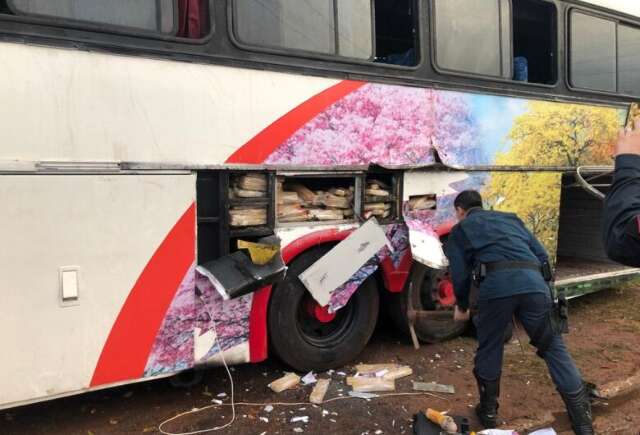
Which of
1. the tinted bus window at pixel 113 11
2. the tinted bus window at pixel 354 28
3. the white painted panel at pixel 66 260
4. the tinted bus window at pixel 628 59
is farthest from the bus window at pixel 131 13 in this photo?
the tinted bus window at pixel 628 59

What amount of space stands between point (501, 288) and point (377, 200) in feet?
3.95

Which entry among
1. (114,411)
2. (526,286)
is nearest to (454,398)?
(526,286)

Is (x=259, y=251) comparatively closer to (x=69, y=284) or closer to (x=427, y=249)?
(x=69, y=284)

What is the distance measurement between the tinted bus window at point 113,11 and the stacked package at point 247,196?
3.30 ft

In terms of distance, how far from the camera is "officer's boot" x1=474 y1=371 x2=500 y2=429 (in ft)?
11.5

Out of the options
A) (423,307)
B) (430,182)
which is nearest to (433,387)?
(423,307)

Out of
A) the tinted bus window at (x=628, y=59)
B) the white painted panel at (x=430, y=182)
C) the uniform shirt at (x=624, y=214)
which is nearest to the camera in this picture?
the uniform shirt at (x=624, y=214)

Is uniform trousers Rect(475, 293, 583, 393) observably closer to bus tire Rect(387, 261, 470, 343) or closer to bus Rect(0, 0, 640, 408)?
bus Rect(0, 0, 640, 408)

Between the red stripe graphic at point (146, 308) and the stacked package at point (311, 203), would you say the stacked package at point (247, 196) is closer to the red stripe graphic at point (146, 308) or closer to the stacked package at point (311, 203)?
the stacked package at point (311, 203)

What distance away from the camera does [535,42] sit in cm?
534

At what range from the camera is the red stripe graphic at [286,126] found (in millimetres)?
3494

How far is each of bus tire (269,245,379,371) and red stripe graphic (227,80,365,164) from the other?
33.4 inches

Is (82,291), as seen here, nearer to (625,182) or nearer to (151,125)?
(151,125)

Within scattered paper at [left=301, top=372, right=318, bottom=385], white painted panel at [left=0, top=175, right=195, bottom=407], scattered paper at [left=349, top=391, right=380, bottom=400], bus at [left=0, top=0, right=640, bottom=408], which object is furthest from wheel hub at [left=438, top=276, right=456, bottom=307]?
white painted panel at [left=0, top=175, right=195, bottom=407]
